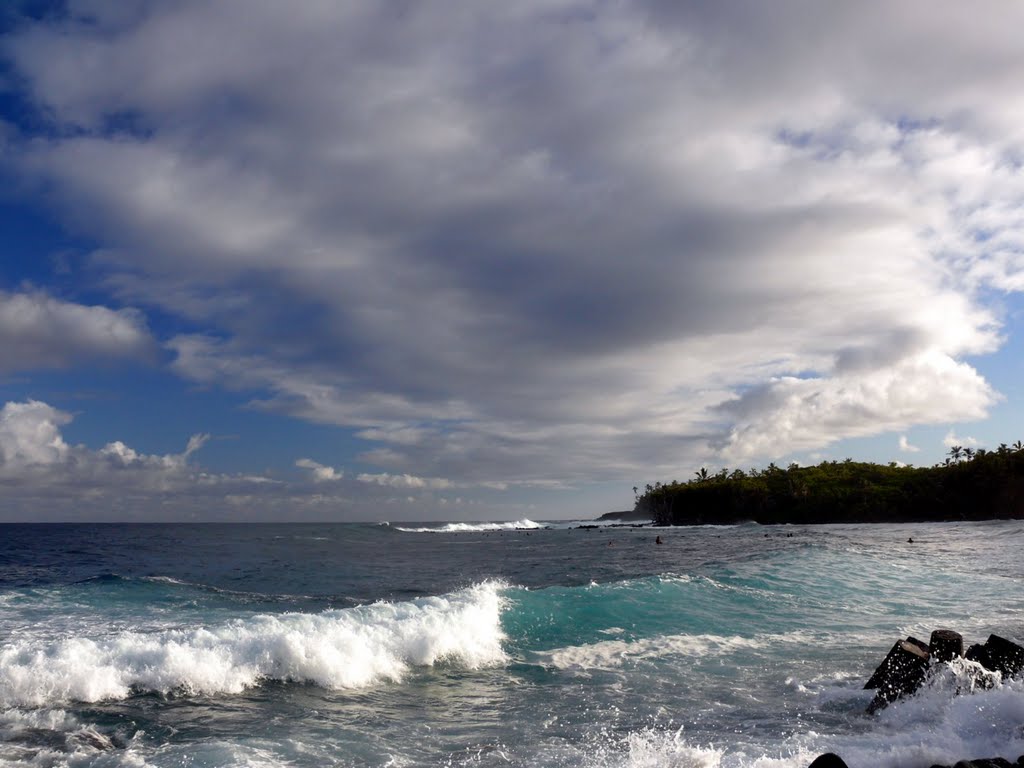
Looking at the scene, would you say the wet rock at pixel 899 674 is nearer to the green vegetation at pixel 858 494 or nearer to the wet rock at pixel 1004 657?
the wet rock at pixel 1004 657

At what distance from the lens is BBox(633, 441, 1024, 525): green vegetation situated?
101 metres

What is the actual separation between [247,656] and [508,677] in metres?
5.63

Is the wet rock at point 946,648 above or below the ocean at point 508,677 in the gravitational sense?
above

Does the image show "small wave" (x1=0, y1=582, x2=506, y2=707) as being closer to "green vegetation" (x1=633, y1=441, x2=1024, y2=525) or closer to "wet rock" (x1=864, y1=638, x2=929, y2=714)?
"wet rock" (x1=864, y1=638, x2=929, y2=714)

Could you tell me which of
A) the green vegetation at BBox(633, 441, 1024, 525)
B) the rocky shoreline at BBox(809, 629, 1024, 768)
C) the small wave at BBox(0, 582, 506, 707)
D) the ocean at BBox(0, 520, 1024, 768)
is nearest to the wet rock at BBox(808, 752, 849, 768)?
the ocean at BBox(0, 520, 1024, 768)

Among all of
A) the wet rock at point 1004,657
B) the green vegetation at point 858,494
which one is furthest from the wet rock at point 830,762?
the green vegetation at point 858,494

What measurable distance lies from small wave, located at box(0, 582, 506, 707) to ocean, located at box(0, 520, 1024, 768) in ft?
0.14

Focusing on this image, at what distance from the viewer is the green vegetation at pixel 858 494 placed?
10075 cm

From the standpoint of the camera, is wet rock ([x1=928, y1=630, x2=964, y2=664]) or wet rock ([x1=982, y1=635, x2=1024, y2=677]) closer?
wet rock ([x1=982, y1=635, x2=1024, y2=677])

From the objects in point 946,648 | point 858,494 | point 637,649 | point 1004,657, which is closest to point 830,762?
point 946,648

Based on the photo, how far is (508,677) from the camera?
15.0 meters

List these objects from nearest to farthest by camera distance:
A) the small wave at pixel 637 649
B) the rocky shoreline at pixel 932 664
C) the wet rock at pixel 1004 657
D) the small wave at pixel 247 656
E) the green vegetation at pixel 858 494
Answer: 1. the rocky shoreline at pixel 932 664
2. the wet rock at pixel 1004 657
3. the small wave at pixel 247 656
4. the small wave at pixel 637 649
5. the green vegetation at pixel 858 494

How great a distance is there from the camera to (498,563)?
149ft

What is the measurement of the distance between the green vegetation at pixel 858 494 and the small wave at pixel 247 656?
350 ft
